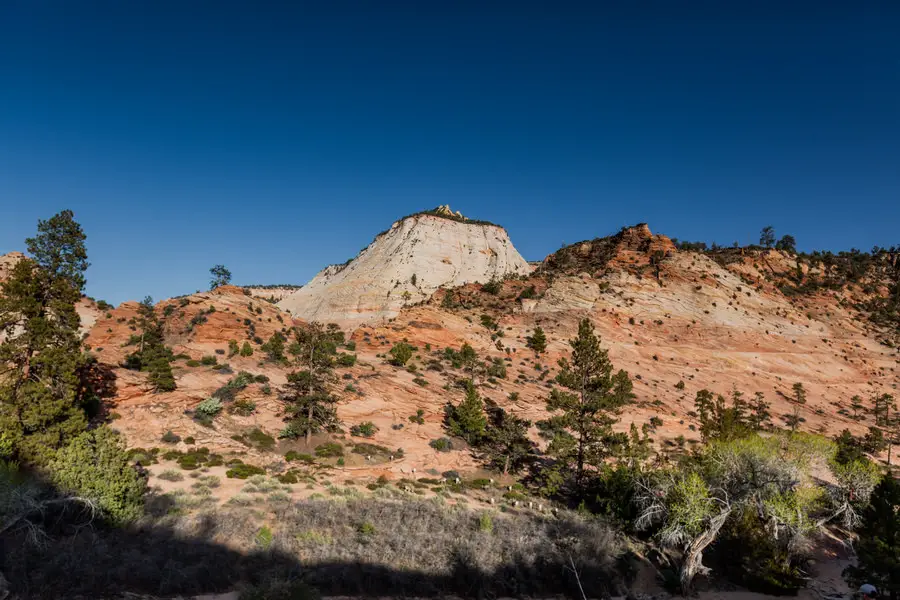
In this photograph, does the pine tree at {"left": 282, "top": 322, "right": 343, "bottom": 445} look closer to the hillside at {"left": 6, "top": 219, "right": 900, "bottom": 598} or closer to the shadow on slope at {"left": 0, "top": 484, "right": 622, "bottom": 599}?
the hillside at {"left": 6, "top": 219, "right": 900, "bottom": 598}

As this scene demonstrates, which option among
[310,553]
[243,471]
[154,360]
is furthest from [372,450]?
[154,360]

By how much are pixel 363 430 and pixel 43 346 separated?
18.9 metres

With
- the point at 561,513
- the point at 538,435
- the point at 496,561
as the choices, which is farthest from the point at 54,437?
the point at 538,435

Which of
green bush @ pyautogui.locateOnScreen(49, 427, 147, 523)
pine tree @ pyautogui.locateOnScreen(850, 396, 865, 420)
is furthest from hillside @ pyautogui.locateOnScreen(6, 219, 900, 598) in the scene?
green bush @ pyautogui.locateOnScreen(49, 427, 147, 523)

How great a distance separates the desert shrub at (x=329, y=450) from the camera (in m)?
27.7

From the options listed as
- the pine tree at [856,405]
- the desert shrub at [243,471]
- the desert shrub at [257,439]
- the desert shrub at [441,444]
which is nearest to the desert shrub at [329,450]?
the desert shrub at [257,439]

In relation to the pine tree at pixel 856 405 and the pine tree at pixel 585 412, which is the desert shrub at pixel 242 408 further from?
the pine tree at pixel 856 405

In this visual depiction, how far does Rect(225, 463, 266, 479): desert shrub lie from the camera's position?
22750mm

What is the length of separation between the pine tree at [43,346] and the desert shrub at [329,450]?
1270 centimetres

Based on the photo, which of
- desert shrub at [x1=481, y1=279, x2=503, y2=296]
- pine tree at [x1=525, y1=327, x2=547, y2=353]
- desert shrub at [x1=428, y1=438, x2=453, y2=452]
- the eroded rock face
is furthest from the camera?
the eroded rock face

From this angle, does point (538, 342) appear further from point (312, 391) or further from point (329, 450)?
point (329, 450)

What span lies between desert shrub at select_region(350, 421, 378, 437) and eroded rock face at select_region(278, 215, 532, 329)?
52893 millimetres

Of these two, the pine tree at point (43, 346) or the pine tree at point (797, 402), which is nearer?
the pine tree at point (43, 346)

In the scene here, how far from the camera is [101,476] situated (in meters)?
16.2
